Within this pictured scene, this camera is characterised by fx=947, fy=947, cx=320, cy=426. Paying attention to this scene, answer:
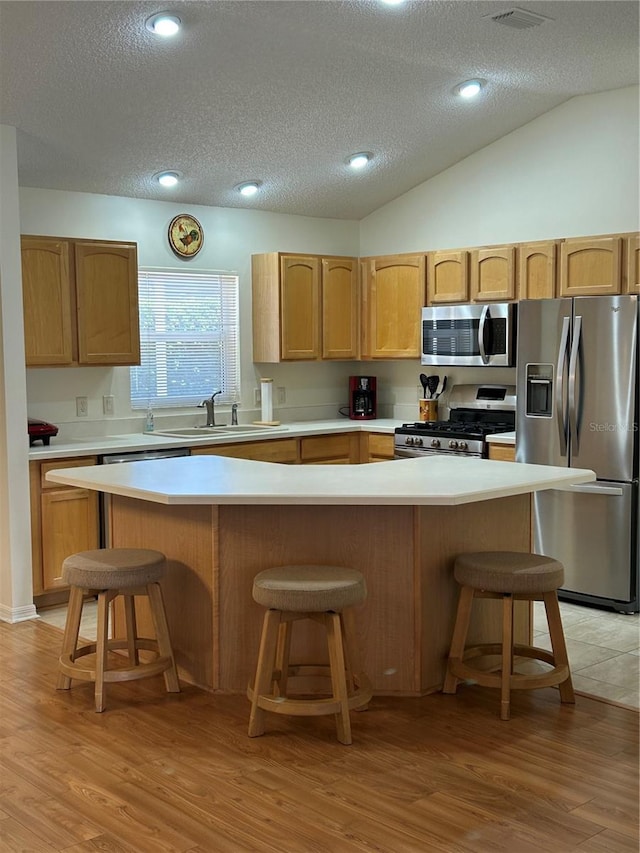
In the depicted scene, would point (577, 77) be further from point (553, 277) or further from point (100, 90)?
point (100, 90)

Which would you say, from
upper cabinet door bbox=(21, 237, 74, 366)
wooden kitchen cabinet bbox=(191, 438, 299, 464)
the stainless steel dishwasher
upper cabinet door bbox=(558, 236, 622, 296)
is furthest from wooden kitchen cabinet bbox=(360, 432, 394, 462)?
upper cabinet door bbox=(21, 237, 74, 366)

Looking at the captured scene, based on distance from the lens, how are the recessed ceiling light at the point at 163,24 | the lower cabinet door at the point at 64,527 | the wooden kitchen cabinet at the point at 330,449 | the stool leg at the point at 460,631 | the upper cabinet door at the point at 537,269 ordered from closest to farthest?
the stool leg at the point at 460,631, the recessed ceiling light at the point at 163,24, the lower cabinet door at the point at 64,527, the upper cabinet door at the point at 537,269, the wooden kitchen cabinet at the point at 330,449

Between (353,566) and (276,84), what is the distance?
2.60 m

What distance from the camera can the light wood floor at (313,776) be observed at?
2.72 metres

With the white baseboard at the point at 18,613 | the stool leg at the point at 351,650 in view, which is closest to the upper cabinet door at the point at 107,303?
the white baseboard at the point at 18,613

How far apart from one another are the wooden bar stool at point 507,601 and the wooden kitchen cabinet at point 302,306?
125 inches

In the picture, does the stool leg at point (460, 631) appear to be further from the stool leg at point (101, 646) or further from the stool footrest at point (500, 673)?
the stool leg at point (101, 646)

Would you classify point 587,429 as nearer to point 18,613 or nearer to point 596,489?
point 596,489

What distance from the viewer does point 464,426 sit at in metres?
6.11

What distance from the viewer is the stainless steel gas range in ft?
19.3

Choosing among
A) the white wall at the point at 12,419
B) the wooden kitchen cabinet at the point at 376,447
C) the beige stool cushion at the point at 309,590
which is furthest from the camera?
the wooden kitchen cabinet at the point at 376,447

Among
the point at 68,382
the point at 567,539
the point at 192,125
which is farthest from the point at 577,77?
the point at 68,382

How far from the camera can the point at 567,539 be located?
5.35 m

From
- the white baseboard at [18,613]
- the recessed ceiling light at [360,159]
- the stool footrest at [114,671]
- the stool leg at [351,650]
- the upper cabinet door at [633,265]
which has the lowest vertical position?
the white baseboard at [18,613]
